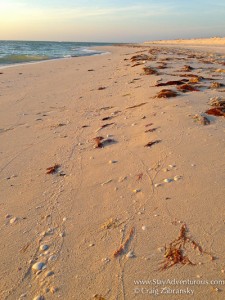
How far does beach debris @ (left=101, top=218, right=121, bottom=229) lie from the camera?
257 cm

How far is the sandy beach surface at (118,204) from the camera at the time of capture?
204 centimetres

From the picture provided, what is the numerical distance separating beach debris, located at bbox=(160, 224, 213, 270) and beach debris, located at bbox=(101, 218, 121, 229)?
533 millimetres

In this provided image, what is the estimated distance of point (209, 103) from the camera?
16.6 ft

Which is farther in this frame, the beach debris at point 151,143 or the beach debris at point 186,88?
the beach debris at point 186,88

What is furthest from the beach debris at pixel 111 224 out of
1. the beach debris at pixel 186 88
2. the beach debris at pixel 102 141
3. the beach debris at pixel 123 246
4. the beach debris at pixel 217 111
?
the beach debris at pixel 186 88

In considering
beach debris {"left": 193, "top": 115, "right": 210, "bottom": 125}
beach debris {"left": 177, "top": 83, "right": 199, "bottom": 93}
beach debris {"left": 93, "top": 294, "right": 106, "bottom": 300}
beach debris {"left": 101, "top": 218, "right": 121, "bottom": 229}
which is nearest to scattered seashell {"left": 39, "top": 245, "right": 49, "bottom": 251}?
beach debris {"left": 101, "top": 218, "right": 121, "bottom": 229}

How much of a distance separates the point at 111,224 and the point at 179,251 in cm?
68

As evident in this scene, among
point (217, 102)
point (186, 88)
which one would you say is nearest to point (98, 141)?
point (217, 102)

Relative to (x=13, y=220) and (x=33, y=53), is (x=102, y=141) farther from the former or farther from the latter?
(x=33, y=53)

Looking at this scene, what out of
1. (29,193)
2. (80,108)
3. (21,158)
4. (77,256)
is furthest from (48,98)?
(77,256)

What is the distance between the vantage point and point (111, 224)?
8.53 ft

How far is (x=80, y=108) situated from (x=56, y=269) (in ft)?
15.8

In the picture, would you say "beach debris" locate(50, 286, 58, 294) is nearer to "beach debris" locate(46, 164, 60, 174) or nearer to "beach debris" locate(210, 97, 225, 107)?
"beach debris" locate(46, 164, 60, 174)

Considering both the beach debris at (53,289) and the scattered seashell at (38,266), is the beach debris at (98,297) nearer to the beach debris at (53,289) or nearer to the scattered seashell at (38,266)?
the beach debris at (53,289)
